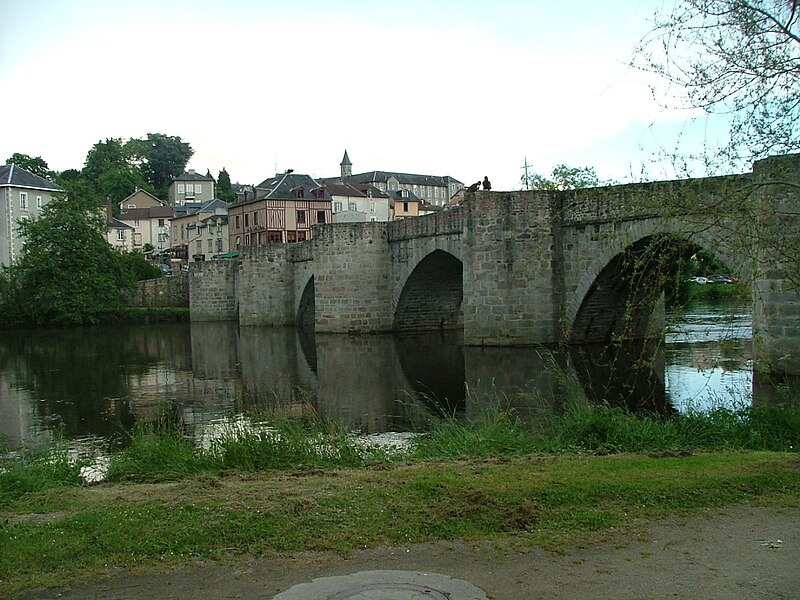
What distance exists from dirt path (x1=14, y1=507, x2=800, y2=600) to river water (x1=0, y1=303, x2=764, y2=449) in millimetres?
3316

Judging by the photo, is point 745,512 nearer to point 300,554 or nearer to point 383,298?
point 300,554

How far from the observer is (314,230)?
3722cm

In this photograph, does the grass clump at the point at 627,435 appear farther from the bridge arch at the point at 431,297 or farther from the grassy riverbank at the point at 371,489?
the bridge arch at the point at 431,297

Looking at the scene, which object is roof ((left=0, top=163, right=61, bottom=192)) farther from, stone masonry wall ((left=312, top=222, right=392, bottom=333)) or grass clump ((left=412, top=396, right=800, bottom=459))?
grass clump ((left=412, top=396, right=800, bottom=459))

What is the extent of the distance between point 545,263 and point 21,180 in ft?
169

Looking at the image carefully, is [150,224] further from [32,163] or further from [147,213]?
[32,163]

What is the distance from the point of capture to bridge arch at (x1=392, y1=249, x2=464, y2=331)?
110ft

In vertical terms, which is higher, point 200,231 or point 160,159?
point 160,159

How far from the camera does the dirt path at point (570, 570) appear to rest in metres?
4.99

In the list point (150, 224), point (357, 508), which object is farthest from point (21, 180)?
point (357, 508)

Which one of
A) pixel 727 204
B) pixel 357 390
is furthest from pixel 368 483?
pixel 357 390

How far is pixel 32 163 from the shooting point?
94.4 meters

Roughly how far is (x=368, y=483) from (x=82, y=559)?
102 inches

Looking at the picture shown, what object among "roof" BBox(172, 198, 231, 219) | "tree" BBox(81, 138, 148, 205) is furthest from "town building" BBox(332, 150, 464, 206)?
"tree" BBox(81, 138, 148, 205)
